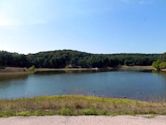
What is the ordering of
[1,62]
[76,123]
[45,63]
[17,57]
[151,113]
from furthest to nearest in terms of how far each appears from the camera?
[45,63] → [17,57] → [1,62] → [151,113] → [76,123]

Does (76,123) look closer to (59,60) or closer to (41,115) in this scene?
(41,115)

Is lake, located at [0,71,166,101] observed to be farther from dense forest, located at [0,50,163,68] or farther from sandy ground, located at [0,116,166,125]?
dense forest, located at [0,50,163,68]

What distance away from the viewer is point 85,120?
7832 mm

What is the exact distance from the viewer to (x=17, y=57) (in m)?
128

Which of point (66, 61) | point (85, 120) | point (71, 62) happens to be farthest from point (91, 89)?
point (66, 61)

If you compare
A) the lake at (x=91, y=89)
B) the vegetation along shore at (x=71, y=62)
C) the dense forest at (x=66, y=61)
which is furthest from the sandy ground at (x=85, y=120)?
the dense forest at (x=66, y=61)

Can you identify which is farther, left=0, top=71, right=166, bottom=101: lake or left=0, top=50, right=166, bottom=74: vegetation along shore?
left=0, top=50, right=166, bottom=74: vegetation along shore

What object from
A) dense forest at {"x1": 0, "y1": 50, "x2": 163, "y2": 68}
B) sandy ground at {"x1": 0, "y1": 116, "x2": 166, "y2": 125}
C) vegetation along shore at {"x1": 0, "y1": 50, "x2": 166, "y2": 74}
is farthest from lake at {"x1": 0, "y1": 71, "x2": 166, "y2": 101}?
dense forest at {"x1": 0, "y1": 50, "x2": 163, "y2": 68}

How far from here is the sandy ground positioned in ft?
24.7

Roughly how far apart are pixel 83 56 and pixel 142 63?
29262 mm

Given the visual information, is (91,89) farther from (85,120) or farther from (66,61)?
(66,61)

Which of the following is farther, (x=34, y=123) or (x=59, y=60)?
(x=59, y=60)

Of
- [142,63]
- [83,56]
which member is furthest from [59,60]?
[142,63]

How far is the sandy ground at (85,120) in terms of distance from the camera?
754cm
